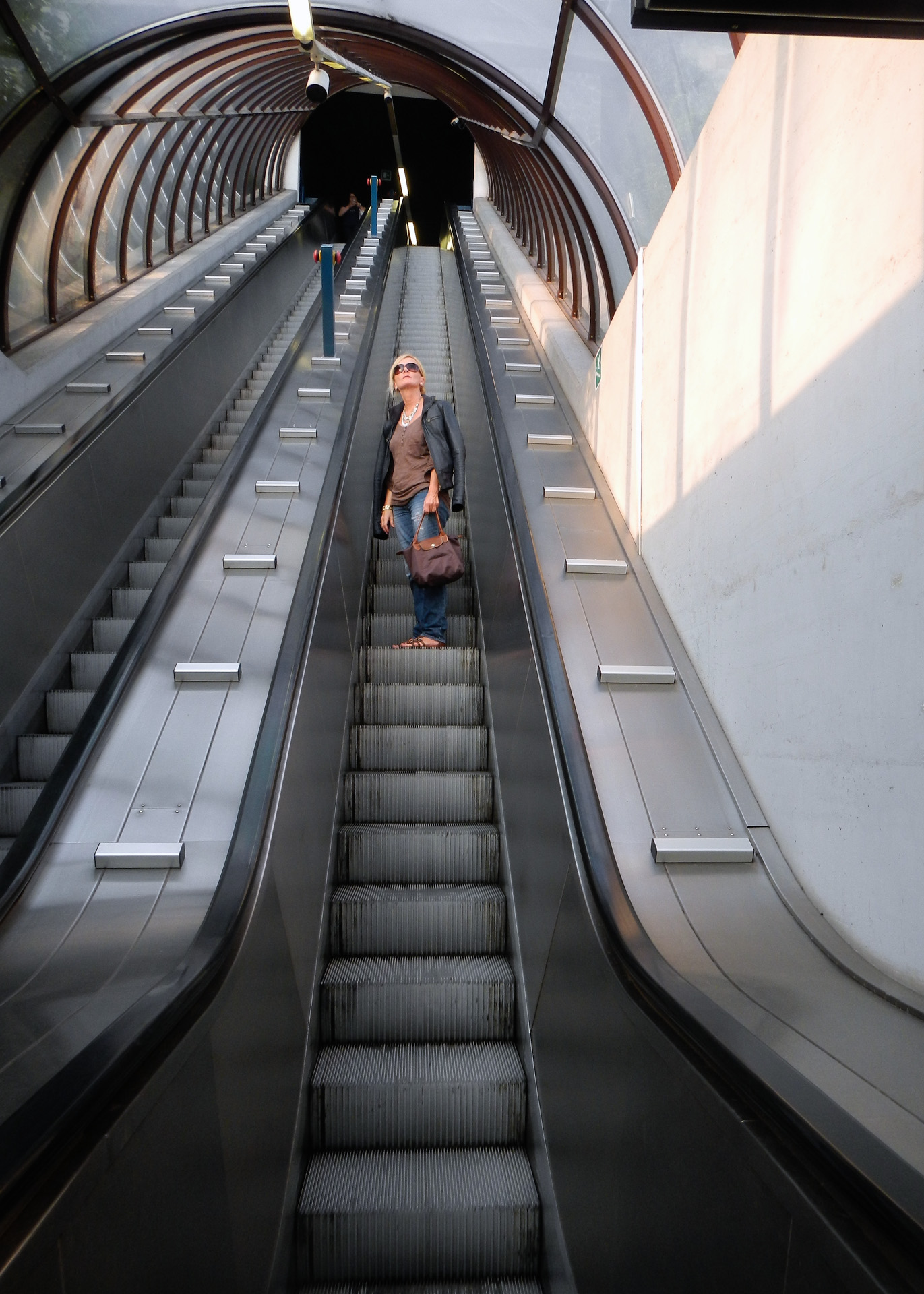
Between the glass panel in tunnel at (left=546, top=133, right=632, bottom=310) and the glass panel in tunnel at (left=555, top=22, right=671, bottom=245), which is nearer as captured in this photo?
the glass panel in tunnel at (left=555, top=22, right=671, bottom=245)

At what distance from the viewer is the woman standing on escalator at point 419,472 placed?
15.9 ft

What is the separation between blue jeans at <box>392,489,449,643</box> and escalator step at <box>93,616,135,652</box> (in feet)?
5.16

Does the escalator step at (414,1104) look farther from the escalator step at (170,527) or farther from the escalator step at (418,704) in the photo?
the escalator step at (170,527)

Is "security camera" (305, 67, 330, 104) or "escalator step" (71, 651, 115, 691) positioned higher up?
"security camera" (305, 67, 330, 104)

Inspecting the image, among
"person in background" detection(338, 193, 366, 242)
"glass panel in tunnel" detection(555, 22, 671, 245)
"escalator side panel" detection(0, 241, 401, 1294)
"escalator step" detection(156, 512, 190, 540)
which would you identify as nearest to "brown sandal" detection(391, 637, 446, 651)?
"escalator side panel" detection(0, 241, 401, 1294)

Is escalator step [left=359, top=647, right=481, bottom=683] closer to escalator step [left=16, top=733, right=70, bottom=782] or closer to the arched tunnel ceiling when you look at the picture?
escalator step [left=16, top=733, right=70, bottom=782]

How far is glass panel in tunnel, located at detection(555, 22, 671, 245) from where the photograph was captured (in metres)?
5.76

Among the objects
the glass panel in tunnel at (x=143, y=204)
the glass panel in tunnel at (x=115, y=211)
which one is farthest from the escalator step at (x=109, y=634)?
the glass panel in tunnel at (x=143, y=204)

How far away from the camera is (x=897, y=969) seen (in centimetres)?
210

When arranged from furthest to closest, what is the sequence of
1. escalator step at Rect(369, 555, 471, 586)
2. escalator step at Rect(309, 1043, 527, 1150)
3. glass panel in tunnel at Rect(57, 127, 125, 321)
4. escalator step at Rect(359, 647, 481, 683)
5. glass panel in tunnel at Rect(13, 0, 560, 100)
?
glass panel in tunnel at Rect(57, 127, 125, 321), glass panel in tunnel at Rect(13, 0, 560, 100), escalator step at Rect(369, 555, 471, 586), escalator step at Rect(359, 647, 481, 683), escalator step at Rect(309, 1043, 527, 1150)

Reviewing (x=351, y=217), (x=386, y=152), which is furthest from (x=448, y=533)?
(x=386, y=152)

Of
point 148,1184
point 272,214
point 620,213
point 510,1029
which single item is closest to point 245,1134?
point 148,1184

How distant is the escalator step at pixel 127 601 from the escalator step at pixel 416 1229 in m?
3.44

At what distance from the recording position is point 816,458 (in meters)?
2.58
